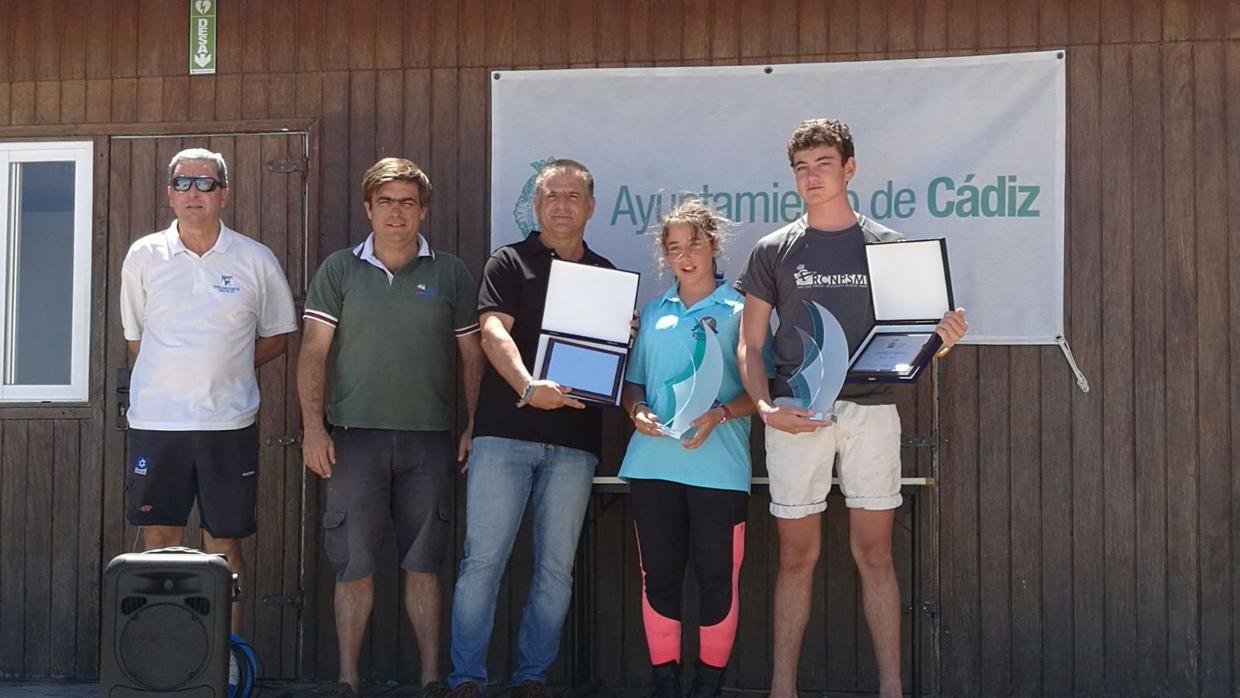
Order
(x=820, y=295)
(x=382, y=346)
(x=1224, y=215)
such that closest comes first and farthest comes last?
(x=820, y=295) → (x=382, y=346) → (x=1224, y=215)

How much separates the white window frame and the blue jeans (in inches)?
76.7

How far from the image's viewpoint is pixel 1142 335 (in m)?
4.89

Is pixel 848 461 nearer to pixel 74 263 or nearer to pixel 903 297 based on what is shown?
pixel 903 297

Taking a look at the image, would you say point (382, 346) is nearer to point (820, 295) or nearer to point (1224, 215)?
point (820, 295)

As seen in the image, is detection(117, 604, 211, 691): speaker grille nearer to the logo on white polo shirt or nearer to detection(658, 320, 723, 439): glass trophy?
the logo on white polo shirt

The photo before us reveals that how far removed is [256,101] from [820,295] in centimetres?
257

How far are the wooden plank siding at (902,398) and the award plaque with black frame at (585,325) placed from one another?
819mm

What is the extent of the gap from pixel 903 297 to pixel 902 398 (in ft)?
2.99

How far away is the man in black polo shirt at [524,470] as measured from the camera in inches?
176

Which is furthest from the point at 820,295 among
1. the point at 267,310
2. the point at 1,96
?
the point at 1,96

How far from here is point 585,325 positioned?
4.43 metres

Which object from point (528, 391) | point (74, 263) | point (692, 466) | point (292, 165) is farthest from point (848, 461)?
point (74, 263)

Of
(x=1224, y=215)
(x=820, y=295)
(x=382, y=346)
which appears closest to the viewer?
(x=820, y=295)

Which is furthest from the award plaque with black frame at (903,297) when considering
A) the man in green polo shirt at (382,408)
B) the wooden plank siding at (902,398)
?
the man in green polo shirt at (382,408)
